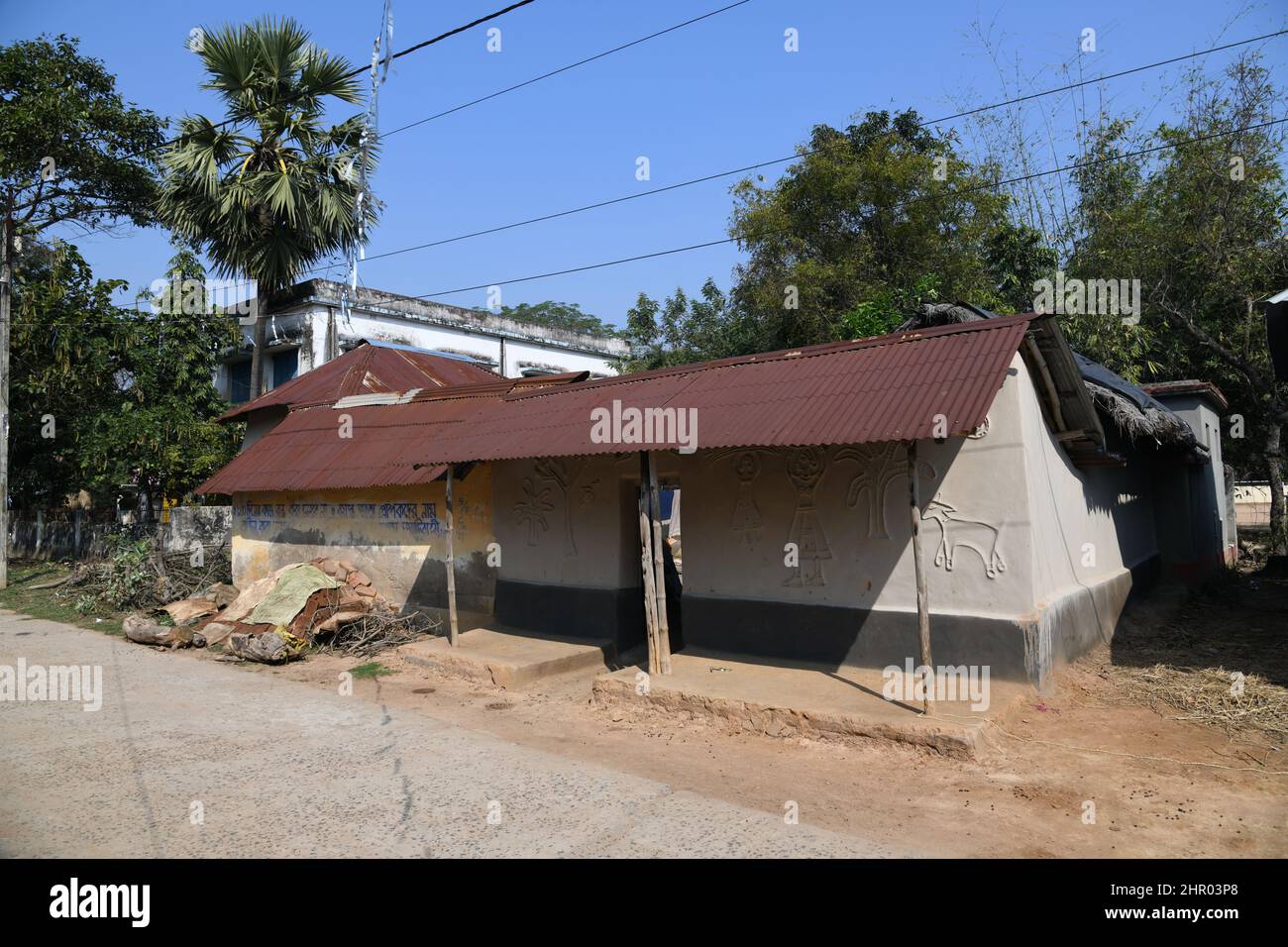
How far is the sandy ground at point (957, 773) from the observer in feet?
15.7

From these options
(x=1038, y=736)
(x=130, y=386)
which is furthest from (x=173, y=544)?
(x=1038, y=736)

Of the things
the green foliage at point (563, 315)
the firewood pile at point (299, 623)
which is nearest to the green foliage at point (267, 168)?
the firewood pile at point (299, 623)

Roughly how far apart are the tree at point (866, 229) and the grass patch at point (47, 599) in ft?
49.9

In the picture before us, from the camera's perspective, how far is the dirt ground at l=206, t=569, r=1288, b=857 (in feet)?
15.7

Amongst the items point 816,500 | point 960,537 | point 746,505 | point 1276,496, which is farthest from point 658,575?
point 1276,496

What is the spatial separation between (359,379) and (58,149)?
11.3m

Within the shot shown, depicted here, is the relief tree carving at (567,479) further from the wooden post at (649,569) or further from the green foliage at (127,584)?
the green foliage at (127,584)

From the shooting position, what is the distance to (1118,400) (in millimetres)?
9703

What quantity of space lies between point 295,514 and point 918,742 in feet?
39.4

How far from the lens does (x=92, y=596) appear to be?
15.8 meters

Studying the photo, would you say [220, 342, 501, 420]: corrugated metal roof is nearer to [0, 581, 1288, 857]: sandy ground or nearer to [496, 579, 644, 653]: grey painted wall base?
[496, 579, 644, 653]: grey painted wall base

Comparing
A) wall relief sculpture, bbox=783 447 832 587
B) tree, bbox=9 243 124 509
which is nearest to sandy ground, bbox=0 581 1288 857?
wall relief sculpture, bbox=783 447 832 587

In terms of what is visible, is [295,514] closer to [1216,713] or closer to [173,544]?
[173,544]
